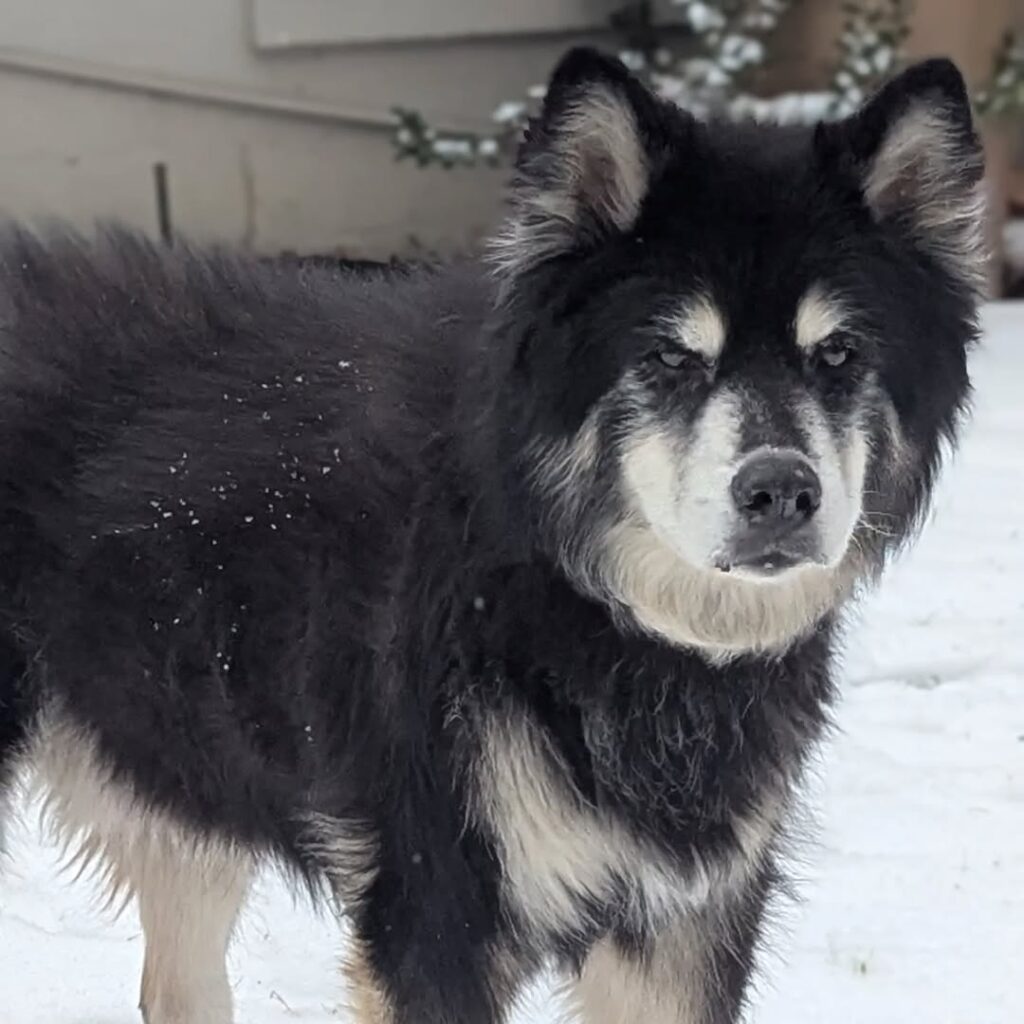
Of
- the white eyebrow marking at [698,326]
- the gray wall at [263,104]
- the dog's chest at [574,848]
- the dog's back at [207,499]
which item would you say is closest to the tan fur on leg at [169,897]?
the dog's back at [207,499]

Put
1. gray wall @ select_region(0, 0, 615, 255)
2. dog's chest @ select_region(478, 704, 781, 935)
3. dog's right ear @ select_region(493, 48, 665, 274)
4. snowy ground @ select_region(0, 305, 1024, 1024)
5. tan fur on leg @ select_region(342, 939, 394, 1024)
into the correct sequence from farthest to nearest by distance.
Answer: gray wall @ select_region(0, 0, 615, 255)
snowy ground @ select_region(0, 305, 1024, 1024)
tan fur on leg @ select_region(342, 939, 394, 1024)
dog's chest @ select_region(478, 704, 781, 935)
dog's right ear @ select_region(493, 48, 665, 274)

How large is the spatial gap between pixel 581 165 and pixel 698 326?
11.6 inches

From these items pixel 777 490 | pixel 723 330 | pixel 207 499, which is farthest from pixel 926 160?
pixel 207 499

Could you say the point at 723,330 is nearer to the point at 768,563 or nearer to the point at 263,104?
the point at 768,563

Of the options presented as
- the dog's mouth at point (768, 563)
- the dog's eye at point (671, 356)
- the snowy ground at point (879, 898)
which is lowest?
the snowy ground at point (879, 898)

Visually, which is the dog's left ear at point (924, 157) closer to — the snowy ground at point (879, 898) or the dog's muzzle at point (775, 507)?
the dog's muzzle at point (775, 507)

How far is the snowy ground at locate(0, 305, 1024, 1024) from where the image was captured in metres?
3.78

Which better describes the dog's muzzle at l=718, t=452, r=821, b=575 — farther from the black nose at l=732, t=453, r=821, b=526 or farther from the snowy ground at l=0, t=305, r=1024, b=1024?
the snowy ground at l=0, t=305, r=1024, b=1024

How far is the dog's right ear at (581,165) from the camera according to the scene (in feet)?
8.51

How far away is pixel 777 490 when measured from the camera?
98.0 inches

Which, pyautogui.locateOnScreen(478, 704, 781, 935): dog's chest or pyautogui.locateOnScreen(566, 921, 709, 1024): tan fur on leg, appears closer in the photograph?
pyautogui.locateOnScreen(478, 704, 781, 935): dog's chest

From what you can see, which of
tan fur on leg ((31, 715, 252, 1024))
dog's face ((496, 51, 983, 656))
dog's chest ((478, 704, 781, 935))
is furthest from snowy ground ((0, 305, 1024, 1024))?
dog's face ((496, 51, 983, 656))

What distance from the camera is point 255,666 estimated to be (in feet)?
9.76

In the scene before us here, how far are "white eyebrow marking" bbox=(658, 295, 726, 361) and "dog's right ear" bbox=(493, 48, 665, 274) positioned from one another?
0.17m
